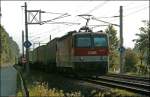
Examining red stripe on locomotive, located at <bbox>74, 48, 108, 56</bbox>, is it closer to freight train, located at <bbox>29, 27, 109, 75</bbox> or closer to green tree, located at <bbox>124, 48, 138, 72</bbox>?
freight train, located at <bbox>29, 27, 109, 75</bbox>

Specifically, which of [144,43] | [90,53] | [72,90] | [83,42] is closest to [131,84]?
[72,90]

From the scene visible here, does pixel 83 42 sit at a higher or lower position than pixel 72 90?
higher

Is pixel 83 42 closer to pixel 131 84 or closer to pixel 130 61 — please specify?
pixel 131 84

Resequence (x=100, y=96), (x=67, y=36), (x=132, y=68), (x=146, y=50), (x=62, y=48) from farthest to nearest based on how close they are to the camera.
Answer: (x=132, y=68), (x=146, y=50), (x=62, y=48), (x=67, y=36), (x=100, y=96)

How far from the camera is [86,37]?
3309 centimetres

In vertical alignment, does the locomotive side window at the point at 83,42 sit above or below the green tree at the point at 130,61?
above

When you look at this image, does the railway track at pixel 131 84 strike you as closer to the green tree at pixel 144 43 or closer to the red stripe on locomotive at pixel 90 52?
the red stripe on locomotive at pixel 90 52

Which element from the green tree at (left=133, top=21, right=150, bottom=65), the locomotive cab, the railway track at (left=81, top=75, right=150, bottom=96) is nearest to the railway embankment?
the railway track at (left=81, top=75, right=150, bottom=96)

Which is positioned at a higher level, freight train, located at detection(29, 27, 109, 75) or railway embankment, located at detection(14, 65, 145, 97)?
freight train, located at detection(29, 27, 109, 75)

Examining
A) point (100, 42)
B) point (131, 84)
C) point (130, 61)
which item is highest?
point (100, 42)

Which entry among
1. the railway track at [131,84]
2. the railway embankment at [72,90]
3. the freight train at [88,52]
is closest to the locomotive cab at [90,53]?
the freight train at [88,52]

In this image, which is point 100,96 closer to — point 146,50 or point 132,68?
point 146,50

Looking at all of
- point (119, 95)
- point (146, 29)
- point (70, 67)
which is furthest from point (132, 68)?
point (119, 95)

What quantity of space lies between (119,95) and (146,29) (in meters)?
40.8
